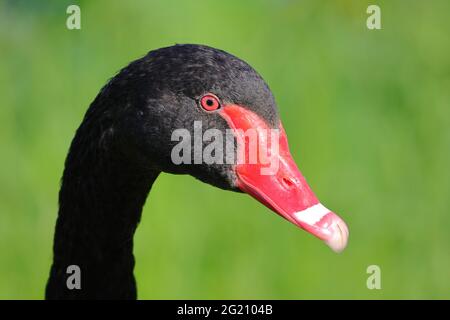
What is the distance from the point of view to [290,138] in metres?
4.29

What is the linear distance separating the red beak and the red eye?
0.02 meters

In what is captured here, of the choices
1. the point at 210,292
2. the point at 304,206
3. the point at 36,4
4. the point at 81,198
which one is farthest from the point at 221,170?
the point at 36,4

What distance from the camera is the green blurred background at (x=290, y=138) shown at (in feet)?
13.2

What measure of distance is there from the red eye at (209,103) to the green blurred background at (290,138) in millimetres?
1783

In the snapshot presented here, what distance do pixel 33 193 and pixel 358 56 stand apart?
190 cm

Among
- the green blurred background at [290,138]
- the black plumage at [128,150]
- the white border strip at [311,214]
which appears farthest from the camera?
the green blurred background at [290,138]

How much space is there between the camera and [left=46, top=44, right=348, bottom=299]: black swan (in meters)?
2.30

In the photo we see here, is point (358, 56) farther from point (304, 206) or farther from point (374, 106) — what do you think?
point (304, 206)

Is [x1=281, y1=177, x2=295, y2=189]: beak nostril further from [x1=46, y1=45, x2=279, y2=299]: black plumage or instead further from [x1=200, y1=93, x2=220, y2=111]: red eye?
[x1=200, y1=93, x2=220, y2=111]: red eye

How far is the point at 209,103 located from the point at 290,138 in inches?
78.4

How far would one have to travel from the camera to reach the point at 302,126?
4.32 metres

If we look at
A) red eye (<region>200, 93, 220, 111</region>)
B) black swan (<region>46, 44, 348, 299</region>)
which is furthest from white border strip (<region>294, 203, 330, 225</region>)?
red eye (<region>200, 93, 220, 111</region>)

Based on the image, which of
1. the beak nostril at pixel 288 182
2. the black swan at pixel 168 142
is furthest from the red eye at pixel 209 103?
the beak nostril at pixel 288 182

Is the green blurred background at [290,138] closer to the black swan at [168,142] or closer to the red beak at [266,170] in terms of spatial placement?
the black swan at [168,142]
